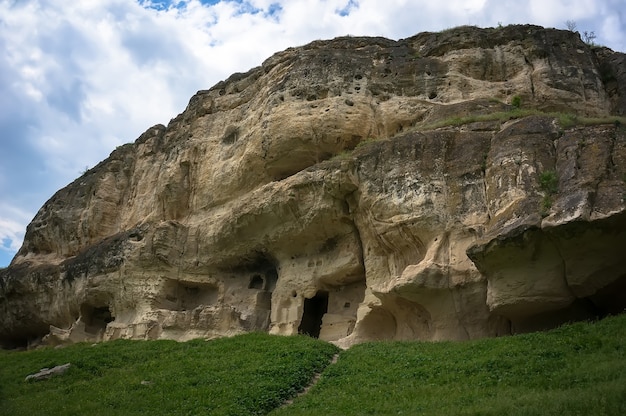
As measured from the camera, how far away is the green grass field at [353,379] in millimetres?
10820

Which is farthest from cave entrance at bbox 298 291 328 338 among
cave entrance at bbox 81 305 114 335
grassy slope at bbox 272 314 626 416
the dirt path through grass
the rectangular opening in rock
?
cave entrance at bbox 81 305 114 335

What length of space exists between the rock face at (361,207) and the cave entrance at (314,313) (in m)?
0.09

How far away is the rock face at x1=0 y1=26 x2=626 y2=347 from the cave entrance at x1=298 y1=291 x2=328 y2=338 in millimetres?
90

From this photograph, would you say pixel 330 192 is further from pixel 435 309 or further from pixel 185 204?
pixel 185 204

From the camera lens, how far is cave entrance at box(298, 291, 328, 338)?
2386 cm

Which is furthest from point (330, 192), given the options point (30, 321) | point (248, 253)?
point (30, 321)

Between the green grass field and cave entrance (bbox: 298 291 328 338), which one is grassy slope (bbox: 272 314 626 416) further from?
cave entrance (bbox: 298 291 328 338)

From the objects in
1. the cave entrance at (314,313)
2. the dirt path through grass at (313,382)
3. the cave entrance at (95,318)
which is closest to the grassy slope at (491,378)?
the dirt path through grass at (313,382)

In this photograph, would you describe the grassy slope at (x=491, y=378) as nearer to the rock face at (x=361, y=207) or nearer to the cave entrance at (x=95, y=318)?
the rock face at (x=361, y=207)

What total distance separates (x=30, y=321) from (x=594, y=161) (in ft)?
92.4

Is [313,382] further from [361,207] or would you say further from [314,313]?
[314,313]

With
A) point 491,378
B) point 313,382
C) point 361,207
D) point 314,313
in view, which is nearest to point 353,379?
point 313,382

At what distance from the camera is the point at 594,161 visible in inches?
606

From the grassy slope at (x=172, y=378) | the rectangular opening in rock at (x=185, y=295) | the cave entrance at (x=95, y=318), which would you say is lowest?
the grassy slope at (x=172, y=378)
